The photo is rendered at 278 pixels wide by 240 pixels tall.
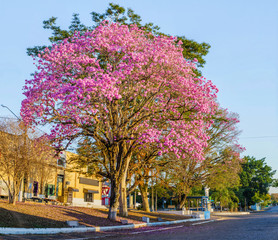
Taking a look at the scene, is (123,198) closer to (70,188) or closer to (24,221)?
(24,221)

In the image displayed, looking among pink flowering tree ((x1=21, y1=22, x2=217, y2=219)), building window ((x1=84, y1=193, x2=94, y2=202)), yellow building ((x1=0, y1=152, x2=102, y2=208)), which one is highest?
pink flowering tree ((x1=21, y1=22, x2=217, y2=219))

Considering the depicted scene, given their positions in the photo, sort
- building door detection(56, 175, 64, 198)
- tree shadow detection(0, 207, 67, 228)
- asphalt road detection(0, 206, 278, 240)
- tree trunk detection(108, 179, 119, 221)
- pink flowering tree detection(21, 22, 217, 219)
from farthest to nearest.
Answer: building door detection(56, 175, 64, 198) → tree trunk detection(108, 179, 119, 221) → pink flowering tree detection(21, 22, 217, 219) → tree shadow detection(0, 207, 67, 228) → asphalt road detection(0, 206, 278, 240)

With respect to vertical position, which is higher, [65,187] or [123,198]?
[65,187]

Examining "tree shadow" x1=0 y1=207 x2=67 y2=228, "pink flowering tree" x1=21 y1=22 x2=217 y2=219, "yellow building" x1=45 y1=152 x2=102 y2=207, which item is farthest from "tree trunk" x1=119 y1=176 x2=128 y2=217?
"yellow building" x1=45 y1=152 x2=102 y2=207

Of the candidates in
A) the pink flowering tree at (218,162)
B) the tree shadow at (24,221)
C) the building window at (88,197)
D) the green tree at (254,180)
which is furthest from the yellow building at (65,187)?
the green tree at (254,180)

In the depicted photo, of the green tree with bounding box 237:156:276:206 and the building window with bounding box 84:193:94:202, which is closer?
the building window with bounding box 84:193:94:202

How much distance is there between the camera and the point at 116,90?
615 inches

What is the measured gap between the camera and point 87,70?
1666 cm

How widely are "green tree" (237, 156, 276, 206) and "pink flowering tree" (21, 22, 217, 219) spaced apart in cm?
7293

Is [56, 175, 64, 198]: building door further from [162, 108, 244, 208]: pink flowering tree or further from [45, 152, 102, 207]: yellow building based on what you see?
[162, 108, 244, 208]: pink flowering tree

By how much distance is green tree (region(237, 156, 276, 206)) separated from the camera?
8656 centimetres

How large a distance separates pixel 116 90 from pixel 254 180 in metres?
82.7

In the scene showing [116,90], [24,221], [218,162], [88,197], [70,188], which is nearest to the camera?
[24,221]

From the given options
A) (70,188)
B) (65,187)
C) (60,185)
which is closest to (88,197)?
(70,188)
